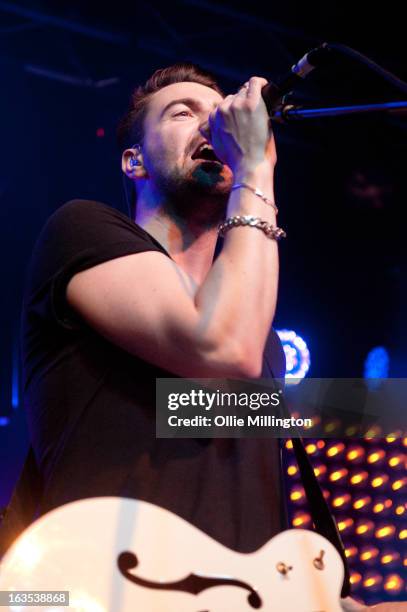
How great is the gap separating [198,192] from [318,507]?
0.73 metres

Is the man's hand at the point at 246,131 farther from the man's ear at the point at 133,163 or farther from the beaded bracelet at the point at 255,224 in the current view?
the man's ear at the point at 133,163

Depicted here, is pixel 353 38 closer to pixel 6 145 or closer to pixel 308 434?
pixel 6 145

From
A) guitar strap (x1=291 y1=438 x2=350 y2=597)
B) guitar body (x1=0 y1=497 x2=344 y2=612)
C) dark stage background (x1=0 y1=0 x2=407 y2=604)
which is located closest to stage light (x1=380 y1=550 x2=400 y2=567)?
guitar strap (x1=291 y1=438 x2=350 y2=597)

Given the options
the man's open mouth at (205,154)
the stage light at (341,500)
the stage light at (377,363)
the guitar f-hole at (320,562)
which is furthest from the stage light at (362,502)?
the stage light at (377,363)

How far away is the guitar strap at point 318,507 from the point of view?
1426 millimetres

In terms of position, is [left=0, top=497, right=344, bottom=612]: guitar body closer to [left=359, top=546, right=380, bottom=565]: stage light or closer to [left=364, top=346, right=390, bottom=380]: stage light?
[left=359, top=546, right=380, bottom=565]: stage light

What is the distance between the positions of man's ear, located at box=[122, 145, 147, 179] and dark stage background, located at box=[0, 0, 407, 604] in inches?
56.7

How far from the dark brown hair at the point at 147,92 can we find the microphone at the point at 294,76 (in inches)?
26.1

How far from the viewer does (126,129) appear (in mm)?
2076

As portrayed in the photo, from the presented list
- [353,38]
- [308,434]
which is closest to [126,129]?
[308,434]

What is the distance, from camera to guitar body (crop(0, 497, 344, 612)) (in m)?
1.03

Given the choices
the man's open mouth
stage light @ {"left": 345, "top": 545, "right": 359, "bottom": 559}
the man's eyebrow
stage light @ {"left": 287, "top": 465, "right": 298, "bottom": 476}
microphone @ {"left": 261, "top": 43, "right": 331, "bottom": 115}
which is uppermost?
the man's eyebrow

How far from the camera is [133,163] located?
6.36 ft

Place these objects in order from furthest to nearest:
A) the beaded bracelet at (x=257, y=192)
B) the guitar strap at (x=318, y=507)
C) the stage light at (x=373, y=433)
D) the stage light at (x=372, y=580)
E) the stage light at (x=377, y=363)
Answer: the stage light at (x=377, y=363), the stage light at (x=373, y=433), the stage light at (x=372, y=580), the guitar strap at (x=318, y=507), the beaded bracelet at (x=257, y=192)
